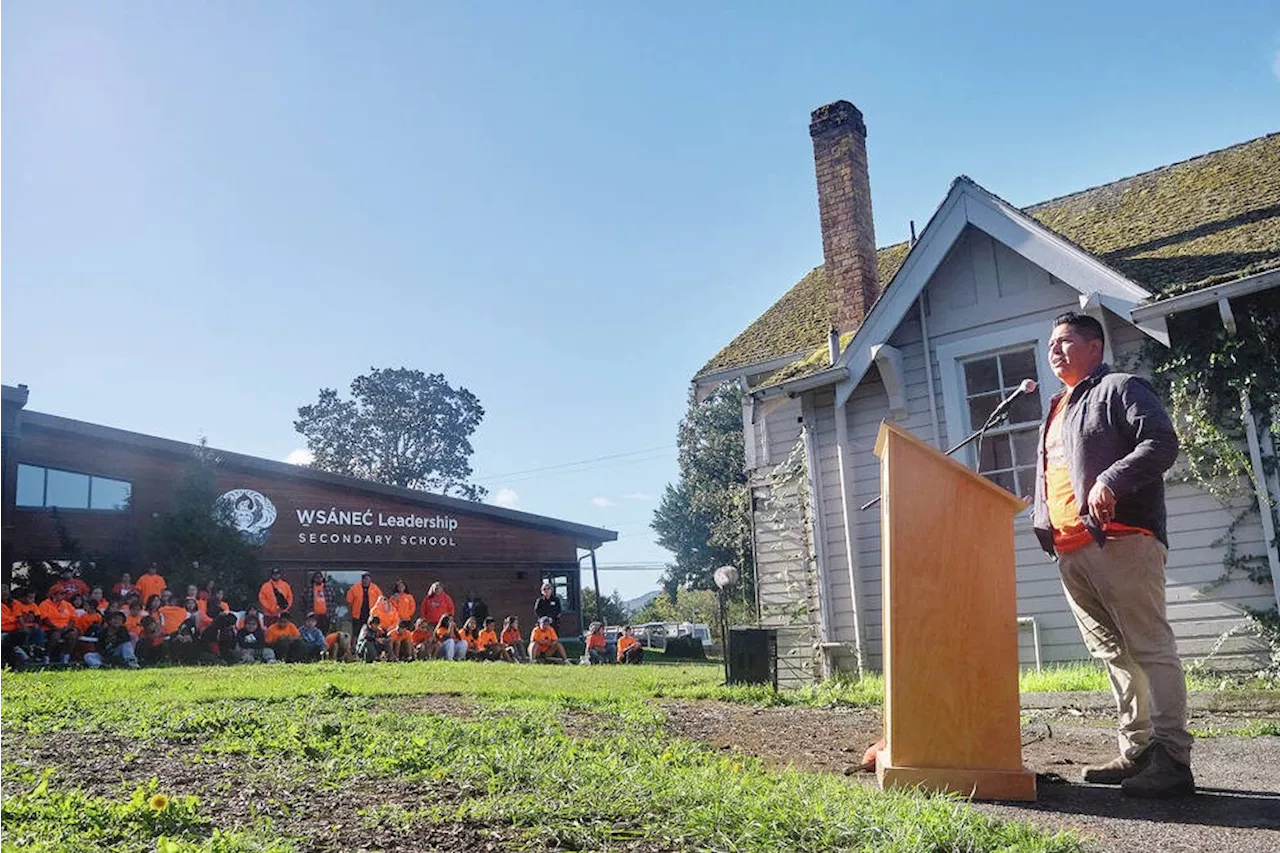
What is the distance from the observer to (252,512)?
996 inches

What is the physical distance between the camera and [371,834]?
2.98 metres

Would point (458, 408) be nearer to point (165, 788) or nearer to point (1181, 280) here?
point (1181, 280)

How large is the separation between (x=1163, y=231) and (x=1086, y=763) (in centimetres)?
792

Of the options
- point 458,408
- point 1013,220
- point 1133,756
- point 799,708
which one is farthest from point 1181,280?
point 458,408

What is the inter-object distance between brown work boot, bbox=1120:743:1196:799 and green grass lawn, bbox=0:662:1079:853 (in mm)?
778

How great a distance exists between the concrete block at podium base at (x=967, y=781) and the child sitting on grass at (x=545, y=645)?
55.4ft

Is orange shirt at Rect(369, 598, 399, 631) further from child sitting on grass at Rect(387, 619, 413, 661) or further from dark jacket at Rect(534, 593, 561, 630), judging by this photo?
dark jacket at Rect(534, 593, 561, 630)

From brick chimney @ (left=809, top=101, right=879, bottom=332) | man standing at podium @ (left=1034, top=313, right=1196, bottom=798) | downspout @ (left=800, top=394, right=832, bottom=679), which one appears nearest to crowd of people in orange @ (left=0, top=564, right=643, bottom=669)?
downspout @ (left=800, top=394, right=832, bottom=679)

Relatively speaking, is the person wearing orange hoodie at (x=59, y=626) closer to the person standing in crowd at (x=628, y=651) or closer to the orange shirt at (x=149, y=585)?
the orange shirt at (x=149, y=585)

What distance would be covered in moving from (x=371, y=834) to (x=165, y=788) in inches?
48.0

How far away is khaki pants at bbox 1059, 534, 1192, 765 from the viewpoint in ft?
12.2

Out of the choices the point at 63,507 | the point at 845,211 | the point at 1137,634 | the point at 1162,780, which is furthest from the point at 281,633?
the point at 1162,780

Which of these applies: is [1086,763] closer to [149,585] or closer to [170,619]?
[170,619]

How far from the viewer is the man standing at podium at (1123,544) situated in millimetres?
3732
